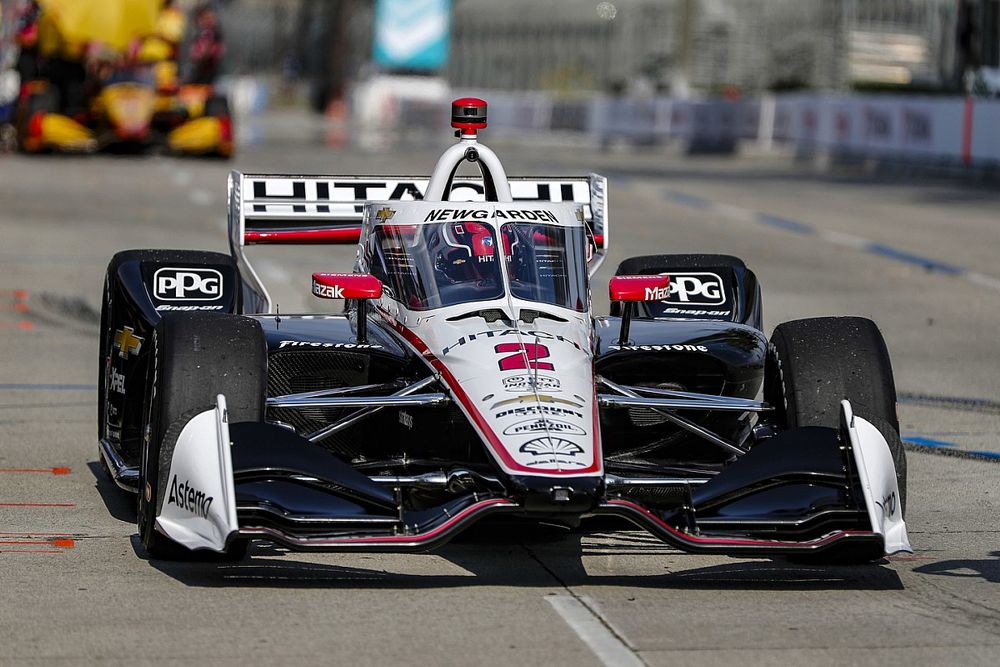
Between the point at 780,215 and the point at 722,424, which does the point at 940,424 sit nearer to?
the point at 722,424

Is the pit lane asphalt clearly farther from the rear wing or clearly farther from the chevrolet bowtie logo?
the rear wing

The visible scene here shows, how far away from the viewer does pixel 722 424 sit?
752 cm

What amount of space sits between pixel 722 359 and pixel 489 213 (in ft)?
3.62

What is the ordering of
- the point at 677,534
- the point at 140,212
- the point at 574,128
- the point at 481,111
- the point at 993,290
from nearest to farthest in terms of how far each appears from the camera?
the point at 677,534 < the point at 481,111 < the point at 993,290 < the point at 140,212 < the point at 574,128

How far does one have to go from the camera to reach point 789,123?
41.8 metres

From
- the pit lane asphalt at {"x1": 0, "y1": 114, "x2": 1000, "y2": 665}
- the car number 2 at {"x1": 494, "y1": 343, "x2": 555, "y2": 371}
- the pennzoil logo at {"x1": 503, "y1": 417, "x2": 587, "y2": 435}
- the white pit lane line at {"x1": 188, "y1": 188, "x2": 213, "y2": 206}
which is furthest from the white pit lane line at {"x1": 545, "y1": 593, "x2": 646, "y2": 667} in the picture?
the white pit lane line at {"x1": 188, "y1": 188, "x2": 213, "y2": 206}

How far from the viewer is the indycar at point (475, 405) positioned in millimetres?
6043

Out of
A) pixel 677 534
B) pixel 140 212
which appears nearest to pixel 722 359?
pixel 677 534

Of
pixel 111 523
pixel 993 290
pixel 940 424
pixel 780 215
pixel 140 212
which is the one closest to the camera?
pixel 111 523

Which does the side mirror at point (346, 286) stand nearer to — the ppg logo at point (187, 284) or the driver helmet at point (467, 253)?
the driver helmet at point (467, 253)

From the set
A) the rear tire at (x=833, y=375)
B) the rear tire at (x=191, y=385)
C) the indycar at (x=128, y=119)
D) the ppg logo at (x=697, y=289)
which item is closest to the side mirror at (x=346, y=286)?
the rear tire at (x=191, y=385)

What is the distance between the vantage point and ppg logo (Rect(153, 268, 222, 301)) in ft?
26.8

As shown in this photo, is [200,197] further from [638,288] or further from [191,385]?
[191,385]

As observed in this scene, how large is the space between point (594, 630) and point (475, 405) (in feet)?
3.39
